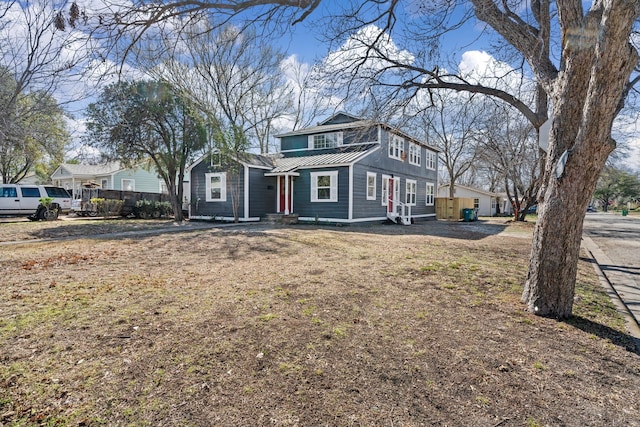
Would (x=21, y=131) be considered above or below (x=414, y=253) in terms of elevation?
above

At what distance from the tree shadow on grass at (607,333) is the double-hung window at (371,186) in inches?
533

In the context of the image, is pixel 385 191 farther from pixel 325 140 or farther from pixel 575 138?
pixel 575 138

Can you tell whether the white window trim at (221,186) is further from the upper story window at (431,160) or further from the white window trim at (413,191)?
the upper story window at (431,160)

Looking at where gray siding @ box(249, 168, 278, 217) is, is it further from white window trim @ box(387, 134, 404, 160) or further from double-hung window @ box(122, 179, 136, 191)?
double-hung window @ box(122, 179, 136, 191)

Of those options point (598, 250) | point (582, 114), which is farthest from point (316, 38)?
point (598, 250)

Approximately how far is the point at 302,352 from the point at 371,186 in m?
15.1

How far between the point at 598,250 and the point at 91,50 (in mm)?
13311

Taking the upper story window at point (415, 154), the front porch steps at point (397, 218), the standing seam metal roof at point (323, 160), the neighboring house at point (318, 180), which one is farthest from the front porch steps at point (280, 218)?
the upper story window at point (415, 154)

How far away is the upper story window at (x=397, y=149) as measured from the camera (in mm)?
19203

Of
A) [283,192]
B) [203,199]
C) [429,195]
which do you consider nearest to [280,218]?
[283,192]

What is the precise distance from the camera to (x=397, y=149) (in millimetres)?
20031

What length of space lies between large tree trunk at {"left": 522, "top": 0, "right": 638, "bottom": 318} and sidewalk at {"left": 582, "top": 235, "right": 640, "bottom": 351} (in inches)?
30.0

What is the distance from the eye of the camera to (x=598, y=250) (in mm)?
10281

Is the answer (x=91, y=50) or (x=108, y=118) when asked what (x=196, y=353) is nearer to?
(x=91, y=50)
